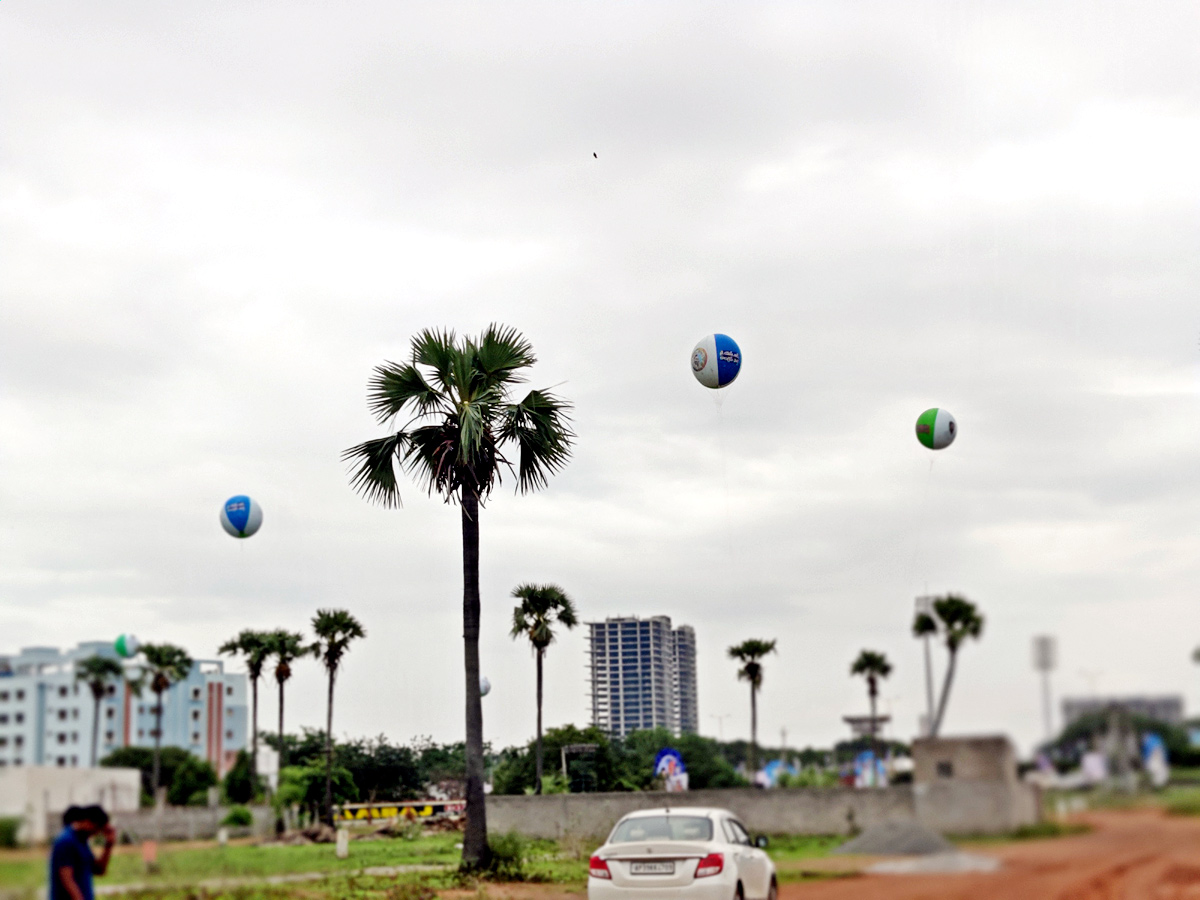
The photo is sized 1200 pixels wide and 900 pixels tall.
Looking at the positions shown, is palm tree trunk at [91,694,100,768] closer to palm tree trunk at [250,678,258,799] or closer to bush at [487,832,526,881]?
palm tree trunk at [250,678,258,799]

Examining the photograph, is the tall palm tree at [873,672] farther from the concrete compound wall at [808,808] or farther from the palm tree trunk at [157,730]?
the palm tree trunk at [157,730]

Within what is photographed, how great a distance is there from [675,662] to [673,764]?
915 cm

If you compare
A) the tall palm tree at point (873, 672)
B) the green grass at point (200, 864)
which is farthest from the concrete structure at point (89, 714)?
the tall palm tree at point (873, 672)

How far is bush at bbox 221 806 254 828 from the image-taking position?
1559 centimetres

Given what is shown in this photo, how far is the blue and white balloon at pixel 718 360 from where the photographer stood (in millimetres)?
20016

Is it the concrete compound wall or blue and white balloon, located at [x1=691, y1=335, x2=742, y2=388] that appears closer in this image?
the concrete compound wall

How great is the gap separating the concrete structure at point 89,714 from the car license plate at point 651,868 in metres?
6.05

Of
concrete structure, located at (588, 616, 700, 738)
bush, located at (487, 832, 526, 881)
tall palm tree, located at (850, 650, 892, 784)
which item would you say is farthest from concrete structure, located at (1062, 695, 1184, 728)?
concrete structure, located at (588, 616, 700, 738)

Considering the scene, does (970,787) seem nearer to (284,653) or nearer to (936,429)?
(936,429)

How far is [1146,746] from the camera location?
35.2 ft

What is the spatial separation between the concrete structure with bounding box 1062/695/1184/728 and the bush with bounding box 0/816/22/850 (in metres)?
10.2

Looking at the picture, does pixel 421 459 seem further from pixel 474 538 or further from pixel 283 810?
pixel 283 810

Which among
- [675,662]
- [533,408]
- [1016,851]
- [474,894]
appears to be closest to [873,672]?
[1016,851]

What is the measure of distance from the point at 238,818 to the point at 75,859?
620 centimetres
